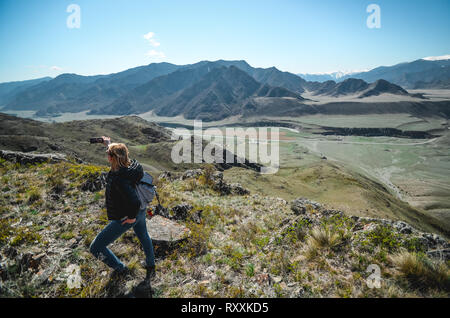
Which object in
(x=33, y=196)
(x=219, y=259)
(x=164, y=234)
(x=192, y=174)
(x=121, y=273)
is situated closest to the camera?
(x=121, y=273)

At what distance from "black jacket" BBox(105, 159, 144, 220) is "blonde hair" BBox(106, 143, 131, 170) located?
0.11m

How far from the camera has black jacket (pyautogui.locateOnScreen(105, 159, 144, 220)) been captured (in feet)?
12.5

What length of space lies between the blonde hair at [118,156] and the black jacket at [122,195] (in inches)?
4.5

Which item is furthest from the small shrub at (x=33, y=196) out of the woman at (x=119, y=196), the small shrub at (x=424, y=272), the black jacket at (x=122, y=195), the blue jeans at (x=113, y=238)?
the small shrub at (x=424, y=272)

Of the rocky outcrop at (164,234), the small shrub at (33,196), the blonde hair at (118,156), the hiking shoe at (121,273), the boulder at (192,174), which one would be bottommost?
the boulder at (192,174)

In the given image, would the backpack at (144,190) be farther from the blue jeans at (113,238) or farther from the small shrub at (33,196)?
the small shrub at (33,196)

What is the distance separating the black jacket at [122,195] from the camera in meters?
3.81

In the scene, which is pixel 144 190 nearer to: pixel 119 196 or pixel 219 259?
pixel 119 196

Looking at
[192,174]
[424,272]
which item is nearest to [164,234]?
[424,272]

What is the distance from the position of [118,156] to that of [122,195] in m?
0.71

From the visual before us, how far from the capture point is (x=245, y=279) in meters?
4.71

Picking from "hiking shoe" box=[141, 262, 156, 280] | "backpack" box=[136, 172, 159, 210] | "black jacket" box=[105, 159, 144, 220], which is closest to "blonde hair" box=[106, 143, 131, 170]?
"black jacket" box=[105, 159, 144, 220]

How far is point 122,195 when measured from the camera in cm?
383
